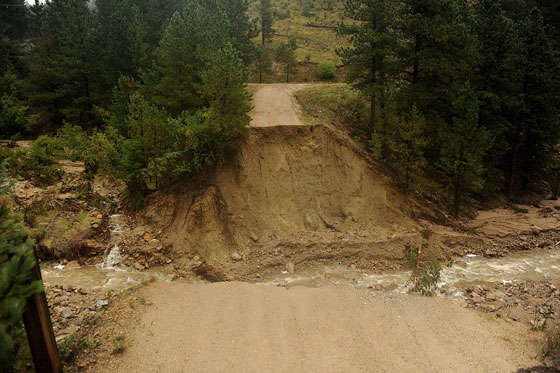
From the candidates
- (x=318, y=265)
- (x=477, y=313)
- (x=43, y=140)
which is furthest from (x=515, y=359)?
(x=43, y=140)

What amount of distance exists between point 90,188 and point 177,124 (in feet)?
21.4

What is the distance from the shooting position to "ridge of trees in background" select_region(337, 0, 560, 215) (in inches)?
765

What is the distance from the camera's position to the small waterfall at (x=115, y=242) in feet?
48.3

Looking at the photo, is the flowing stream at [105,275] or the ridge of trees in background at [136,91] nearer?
the flowing stream at [105,275]

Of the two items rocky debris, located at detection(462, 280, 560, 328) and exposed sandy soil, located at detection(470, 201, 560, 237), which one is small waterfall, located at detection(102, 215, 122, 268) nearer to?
rocky debris, located at detection(462, 280, 560, 328)

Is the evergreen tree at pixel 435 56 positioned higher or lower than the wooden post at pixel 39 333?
higher

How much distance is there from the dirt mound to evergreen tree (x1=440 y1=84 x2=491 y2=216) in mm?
3776

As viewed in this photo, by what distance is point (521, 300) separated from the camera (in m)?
13.2

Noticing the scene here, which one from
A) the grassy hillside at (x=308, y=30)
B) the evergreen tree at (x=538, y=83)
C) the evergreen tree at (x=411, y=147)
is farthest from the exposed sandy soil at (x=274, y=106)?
the evergreen tree at (x=538, y=83)

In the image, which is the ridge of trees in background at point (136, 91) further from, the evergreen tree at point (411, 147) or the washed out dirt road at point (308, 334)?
the evergreen tree at point (411, 147)

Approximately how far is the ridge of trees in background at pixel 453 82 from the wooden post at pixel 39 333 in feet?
56.8

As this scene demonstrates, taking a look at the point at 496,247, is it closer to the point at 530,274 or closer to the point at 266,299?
the point at 530,274

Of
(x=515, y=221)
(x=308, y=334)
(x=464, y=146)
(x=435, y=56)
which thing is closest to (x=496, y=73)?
(x=435, y=56)

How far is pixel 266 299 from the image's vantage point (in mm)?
11641
